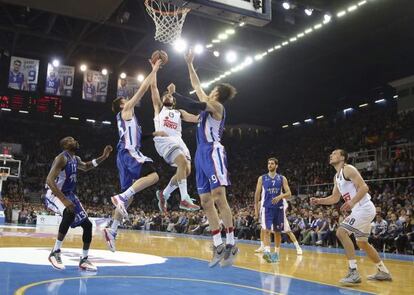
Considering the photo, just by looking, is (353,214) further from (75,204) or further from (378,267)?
(75,204)

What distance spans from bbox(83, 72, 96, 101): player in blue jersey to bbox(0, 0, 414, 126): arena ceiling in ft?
4.75

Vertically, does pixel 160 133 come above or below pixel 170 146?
above

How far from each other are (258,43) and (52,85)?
9001mm

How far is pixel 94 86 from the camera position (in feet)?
66.2

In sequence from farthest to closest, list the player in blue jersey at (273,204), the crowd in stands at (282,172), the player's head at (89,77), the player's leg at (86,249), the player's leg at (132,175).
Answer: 1. the player's head at (89,77)
2. the crowd in stands at (282,172)
3. the player in blue jersey at (273,204)
4. the player's leg at (132,175)
5. the player's leg at (86,249)

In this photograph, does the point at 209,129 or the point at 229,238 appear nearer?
the point at 229,238

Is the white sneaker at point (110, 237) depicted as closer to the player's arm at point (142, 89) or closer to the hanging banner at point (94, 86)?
the player's arm at point (142, 89)

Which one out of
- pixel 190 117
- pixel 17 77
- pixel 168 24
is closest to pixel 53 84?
pixel 17 77

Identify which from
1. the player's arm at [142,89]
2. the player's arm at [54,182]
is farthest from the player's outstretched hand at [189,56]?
the player's arm at [54,182]

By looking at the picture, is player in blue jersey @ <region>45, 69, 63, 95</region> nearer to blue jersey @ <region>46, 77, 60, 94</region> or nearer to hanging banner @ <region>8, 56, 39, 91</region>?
blue jersey @ <region>46, 77, 60, 94</region>

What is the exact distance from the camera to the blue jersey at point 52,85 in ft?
63.8

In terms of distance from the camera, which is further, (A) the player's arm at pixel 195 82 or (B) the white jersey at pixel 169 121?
(B) the white jersey at pixel 169 121

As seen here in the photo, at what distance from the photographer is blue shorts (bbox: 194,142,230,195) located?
17.0 ft

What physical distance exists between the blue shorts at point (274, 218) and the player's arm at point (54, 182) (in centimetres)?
439
